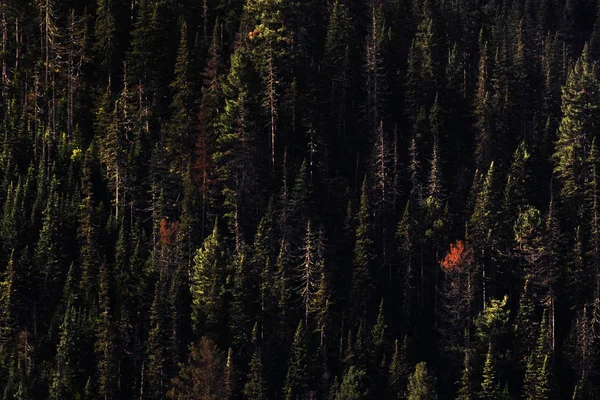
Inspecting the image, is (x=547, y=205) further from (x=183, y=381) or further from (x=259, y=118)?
(x=183, y=381)

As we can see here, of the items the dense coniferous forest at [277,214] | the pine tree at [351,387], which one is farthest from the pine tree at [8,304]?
the pine tree at [351,387]

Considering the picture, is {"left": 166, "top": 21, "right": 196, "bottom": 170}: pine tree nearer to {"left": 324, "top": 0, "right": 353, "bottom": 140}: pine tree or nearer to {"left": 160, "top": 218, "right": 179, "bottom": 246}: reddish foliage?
{"left": 160, "top": 218, "right": 179, "bottom": 246}: reddish foliage

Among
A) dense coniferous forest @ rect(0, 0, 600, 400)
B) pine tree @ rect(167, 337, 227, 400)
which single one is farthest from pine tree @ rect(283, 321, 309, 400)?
pine tree @ rect(167, 337, 227, 400)

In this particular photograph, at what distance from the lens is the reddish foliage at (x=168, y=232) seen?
3418 inches

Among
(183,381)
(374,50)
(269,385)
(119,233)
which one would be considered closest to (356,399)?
(269,385)

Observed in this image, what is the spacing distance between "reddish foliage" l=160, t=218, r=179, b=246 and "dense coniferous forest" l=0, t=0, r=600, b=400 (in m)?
0.21

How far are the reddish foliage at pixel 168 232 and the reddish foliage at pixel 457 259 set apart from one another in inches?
947

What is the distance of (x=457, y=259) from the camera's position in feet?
290

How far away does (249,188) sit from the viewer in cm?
9062

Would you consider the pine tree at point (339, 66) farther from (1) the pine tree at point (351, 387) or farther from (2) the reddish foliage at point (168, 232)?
(1) the pine tree at point (351, 387)

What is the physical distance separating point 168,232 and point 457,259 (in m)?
25.8

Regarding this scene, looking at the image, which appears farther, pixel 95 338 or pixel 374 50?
pixel 374 50

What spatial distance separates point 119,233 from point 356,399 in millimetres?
26223

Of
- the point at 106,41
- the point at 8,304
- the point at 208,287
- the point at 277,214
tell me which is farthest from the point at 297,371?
the point at 106,41
